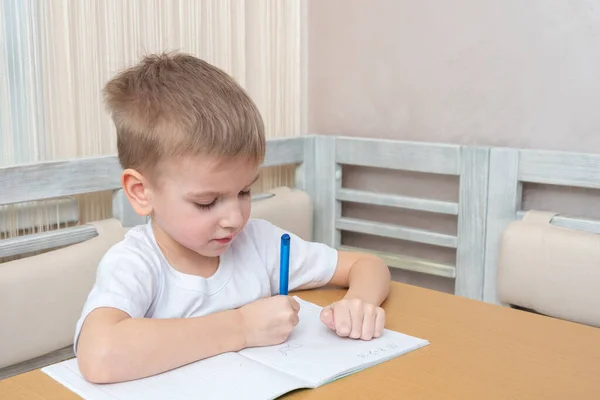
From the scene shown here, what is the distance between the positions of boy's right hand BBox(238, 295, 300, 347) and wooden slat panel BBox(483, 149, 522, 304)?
81 cm

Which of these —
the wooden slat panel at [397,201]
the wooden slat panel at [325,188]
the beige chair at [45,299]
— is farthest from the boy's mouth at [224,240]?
the wooden slat panel at [325,188]

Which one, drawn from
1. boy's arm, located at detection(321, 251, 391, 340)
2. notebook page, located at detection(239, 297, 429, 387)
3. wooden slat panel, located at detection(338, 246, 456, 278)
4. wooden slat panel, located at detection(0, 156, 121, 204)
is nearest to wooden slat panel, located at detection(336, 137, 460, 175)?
wooden slat panel, located at detection(338, 246, 456, 278)

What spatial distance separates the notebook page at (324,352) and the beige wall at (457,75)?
796mm

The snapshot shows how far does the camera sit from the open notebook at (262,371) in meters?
0.72

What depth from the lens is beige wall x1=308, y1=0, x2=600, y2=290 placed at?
57.0 inches

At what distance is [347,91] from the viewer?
1860mm

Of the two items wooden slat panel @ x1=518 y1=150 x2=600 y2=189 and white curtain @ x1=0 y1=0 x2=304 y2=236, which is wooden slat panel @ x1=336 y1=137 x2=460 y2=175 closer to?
wooden slat panel @ x1=518 y1=150 x2=600 y2=189

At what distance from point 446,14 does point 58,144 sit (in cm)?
93

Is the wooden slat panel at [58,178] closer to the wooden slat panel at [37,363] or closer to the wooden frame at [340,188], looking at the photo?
the wooden frame at [340,188]

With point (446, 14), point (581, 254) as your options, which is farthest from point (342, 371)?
point (446, 14)

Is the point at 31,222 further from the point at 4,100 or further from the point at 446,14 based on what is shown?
the point at 446,14

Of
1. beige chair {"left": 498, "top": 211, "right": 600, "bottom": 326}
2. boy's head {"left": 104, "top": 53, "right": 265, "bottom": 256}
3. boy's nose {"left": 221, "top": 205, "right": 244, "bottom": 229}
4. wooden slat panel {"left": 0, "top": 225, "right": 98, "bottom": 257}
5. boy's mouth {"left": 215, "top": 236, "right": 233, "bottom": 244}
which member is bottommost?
beige chair {"left": 498, "top": 211, "right": 600, "bottom": 326}

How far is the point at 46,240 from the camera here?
4.26ft

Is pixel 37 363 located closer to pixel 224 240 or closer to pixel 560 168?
pixel 224 240
